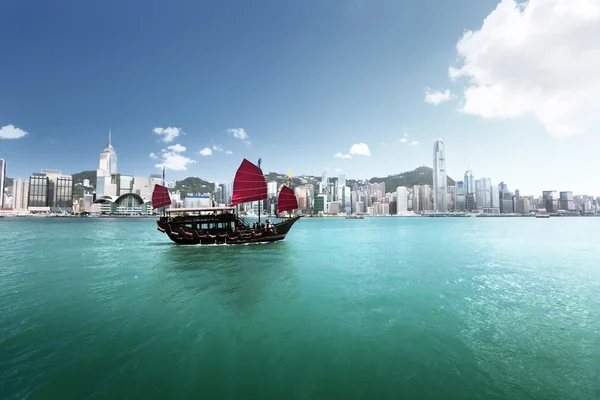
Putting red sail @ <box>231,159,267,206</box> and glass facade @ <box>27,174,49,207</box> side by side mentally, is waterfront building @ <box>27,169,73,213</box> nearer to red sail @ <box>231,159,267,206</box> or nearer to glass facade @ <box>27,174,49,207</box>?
glass facade @ <box>27,174,49,207</box>

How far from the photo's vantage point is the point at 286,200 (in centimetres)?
3853

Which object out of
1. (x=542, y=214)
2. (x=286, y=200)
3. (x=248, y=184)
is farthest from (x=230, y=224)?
(x=542, y=214)

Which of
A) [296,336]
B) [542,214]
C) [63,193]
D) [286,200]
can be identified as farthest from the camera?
[63,193]

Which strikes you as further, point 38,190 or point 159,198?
point 38,190

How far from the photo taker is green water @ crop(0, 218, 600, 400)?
6188mm

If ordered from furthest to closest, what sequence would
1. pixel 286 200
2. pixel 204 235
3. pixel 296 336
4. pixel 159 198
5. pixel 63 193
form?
pixel 63 193, pixel 159 198, pixel 286 200, pixel 204 235, pixel 296 336

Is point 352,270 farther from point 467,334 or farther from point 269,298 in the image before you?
point 467,334

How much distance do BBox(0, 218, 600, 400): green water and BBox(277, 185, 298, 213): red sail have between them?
20.5 m

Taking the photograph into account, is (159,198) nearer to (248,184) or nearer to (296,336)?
(248,184)

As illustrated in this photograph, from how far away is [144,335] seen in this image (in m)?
8.63

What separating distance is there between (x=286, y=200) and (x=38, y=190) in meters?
241

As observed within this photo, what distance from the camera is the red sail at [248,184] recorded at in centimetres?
3416

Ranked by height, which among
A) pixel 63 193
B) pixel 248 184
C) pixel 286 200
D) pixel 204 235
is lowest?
pixel 204 235

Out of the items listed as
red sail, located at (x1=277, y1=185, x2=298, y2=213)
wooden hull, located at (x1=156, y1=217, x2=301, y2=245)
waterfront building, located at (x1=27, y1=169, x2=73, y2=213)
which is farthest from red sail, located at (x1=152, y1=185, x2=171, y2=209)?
waterfront building, located at (x1=27, y1=169, x2=73, y2=213)
